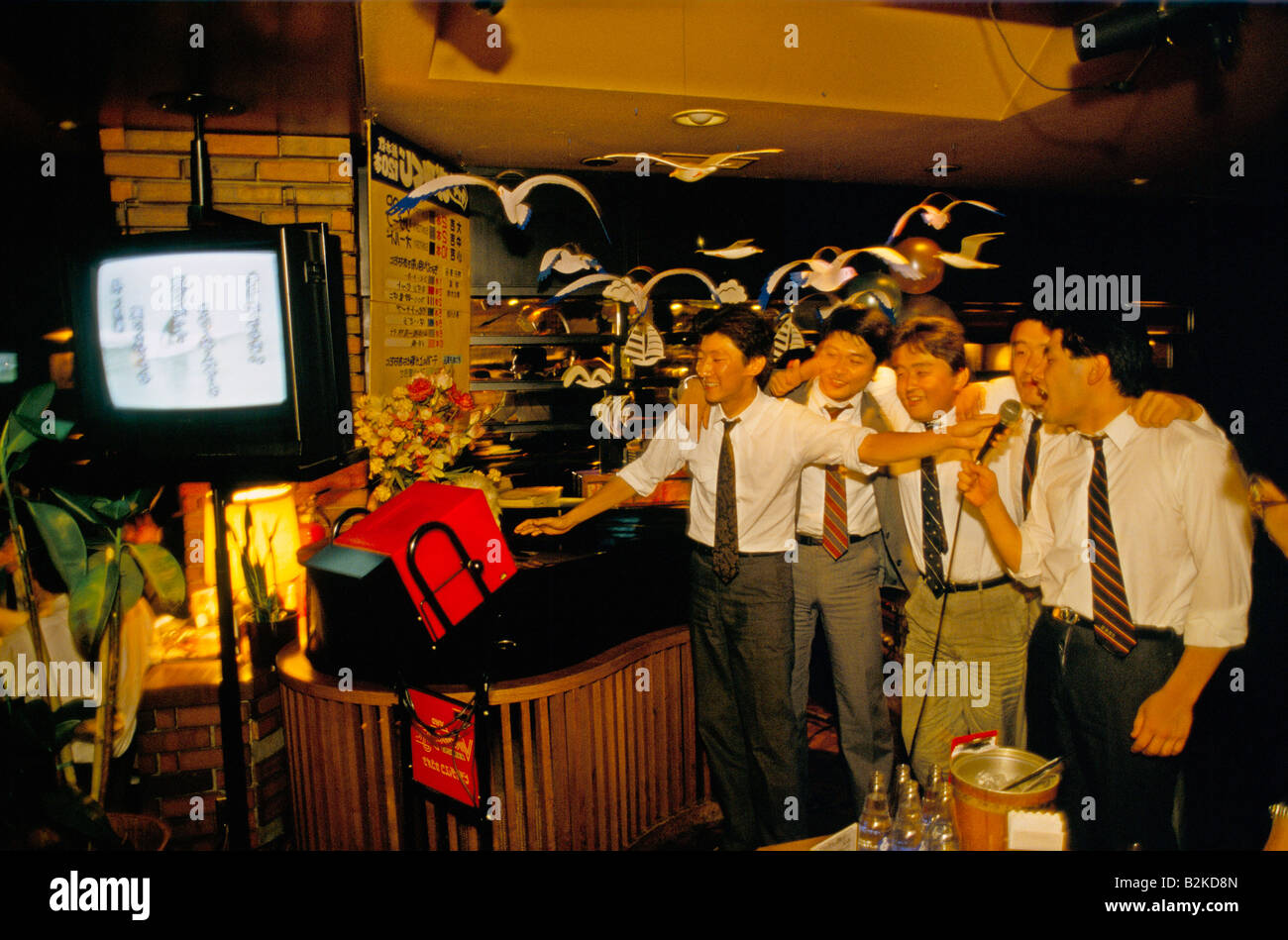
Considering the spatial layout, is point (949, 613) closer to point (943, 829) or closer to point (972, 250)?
point (943, 829)

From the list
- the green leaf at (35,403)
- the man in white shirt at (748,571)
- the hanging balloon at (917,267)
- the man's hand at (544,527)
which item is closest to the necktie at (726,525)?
the man in white shirt at (748,571)

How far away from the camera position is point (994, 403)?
3270 millimetres

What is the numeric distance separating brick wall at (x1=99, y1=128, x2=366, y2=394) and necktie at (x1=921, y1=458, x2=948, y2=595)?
257 cm

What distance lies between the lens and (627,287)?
4465 mm

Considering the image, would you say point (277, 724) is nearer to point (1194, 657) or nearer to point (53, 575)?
point (53, 575)

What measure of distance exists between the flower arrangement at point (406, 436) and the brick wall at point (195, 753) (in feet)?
3.17

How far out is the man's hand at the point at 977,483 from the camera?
2.21m

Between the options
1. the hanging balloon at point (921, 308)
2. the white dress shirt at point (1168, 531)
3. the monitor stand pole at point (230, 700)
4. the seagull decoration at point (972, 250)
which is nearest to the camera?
the white dress shirt at point (1168, 531)

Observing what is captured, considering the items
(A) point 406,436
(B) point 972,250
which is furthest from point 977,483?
(B) point 972,250

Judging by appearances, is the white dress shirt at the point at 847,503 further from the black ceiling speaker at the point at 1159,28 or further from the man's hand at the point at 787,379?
the black ceiling speaker at the point at 1159,28

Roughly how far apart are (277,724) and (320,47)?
2594 mm

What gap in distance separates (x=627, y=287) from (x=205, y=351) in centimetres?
286

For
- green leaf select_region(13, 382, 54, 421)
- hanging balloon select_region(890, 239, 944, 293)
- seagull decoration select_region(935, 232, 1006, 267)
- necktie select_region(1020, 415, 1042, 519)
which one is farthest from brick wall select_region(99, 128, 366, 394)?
seagull decoration select_region(935, 232, 1006, 267)

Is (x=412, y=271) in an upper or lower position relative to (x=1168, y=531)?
upper
